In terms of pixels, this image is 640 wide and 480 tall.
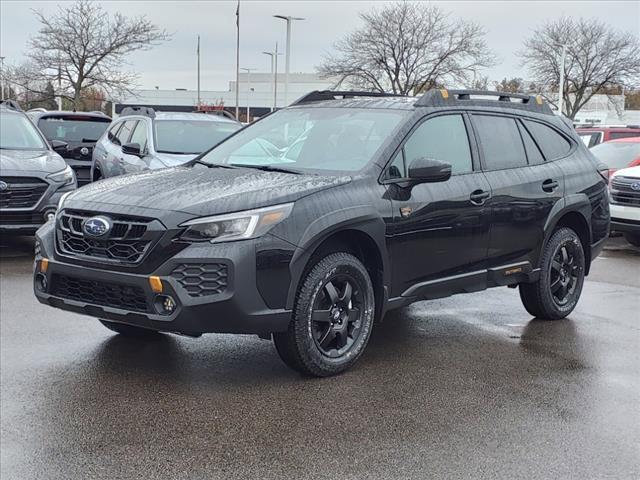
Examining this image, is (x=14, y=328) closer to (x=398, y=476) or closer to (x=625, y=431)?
(x=398, y=476)

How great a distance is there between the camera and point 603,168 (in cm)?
718

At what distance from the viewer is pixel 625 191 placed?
37.2 ft

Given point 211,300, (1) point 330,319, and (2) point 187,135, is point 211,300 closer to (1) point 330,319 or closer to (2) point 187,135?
(1) point 330,319

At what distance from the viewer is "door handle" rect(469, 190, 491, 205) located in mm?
5613

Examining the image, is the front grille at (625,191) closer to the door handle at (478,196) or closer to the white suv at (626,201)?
the white suv at (626,201)

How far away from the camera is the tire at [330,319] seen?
4590 millimetres

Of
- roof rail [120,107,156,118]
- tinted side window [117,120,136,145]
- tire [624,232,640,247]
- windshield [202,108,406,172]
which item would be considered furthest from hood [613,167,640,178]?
tinted side window [117,120,136,145]

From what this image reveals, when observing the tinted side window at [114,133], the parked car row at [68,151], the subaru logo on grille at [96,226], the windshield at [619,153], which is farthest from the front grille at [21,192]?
the windshield at [619,153]

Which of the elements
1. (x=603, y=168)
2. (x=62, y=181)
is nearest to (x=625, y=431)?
(x=603, y=168)

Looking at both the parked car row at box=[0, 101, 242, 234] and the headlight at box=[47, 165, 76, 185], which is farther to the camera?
the headlight at box=[47, 165, 76, 185]

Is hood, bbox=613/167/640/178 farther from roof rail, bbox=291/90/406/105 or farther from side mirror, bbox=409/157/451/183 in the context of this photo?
side mirror, bbox=409/157/451/183

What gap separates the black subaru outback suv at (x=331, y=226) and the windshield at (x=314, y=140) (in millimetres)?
16

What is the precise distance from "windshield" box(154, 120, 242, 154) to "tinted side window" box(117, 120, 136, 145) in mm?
807

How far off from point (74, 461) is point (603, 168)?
18.0ft
